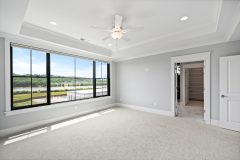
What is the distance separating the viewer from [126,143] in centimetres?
257

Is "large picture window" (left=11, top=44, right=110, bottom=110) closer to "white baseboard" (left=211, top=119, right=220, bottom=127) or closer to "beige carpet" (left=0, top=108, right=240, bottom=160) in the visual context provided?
"beige carpet" (left=0, top=108, right=240, bottom=160)

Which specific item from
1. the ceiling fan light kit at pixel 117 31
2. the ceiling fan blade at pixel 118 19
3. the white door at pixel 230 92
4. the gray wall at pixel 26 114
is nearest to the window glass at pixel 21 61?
the gray wall at pixel 26 114

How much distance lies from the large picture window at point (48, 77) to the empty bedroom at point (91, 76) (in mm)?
29

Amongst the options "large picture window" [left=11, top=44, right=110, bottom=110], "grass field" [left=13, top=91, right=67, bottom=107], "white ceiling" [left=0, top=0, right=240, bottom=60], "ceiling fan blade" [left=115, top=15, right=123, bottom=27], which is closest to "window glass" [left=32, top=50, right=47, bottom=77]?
"large picture window" [left=11, top=44, right=110, bottom=110]

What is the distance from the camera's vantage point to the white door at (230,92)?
3.16 meters

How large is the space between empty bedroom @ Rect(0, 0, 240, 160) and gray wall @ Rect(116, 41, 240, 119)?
3 cm

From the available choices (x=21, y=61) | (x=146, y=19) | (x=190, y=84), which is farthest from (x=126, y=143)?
(x=190, y=84)

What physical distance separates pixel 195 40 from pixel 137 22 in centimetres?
210

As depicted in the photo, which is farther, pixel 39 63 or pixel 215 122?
pixel 39 63

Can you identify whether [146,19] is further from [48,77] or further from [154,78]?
[48,77]

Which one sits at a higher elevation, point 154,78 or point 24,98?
point 154,78

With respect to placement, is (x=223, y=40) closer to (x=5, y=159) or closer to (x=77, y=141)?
(x=77, y=141)

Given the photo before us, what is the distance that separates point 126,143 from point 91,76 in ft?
11.9

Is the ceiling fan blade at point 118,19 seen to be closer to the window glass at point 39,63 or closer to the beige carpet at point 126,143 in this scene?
the beige carpet at point 126,143
